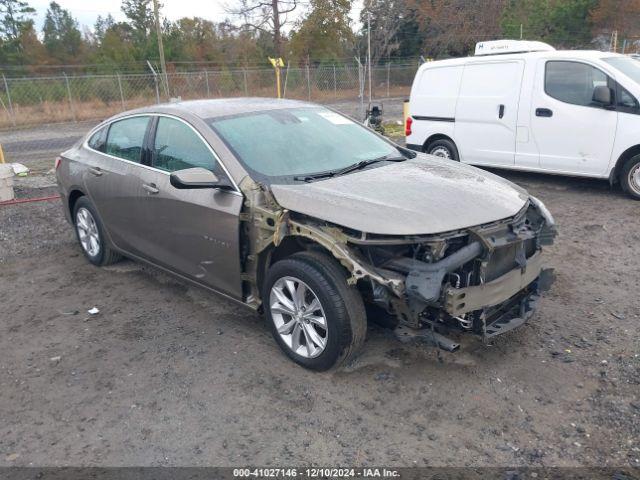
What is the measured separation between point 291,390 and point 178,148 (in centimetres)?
208

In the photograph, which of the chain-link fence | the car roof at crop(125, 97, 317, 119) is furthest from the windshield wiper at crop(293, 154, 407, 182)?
the chain-link fence

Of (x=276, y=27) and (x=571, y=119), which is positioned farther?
(x=276, y=27)

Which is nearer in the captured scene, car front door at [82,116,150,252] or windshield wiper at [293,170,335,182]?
windshield wiper at [293,170,335,182]

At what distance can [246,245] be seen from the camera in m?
3.83

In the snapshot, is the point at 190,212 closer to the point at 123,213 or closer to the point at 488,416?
the point at 123,213

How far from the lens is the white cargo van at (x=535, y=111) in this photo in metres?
7.07

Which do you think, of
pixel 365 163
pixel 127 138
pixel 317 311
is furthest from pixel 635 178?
pixel 127 138

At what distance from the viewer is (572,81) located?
7.47 metres

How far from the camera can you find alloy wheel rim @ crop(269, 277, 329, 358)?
3.48m

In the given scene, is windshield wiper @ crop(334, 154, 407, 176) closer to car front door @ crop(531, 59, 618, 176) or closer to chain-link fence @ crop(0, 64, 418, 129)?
car front door @ crop(531, 59, 618, 176)

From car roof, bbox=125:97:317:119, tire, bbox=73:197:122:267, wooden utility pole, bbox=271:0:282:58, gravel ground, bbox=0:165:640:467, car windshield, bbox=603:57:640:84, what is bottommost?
Result: gravel ground, bbox=0:165:640:467

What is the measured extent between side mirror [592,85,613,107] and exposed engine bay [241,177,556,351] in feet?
13.5

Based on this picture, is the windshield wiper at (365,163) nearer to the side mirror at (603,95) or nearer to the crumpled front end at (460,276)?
the crumpled front end at (460,276)

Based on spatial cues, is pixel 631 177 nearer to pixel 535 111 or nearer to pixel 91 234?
pixel 535 111
